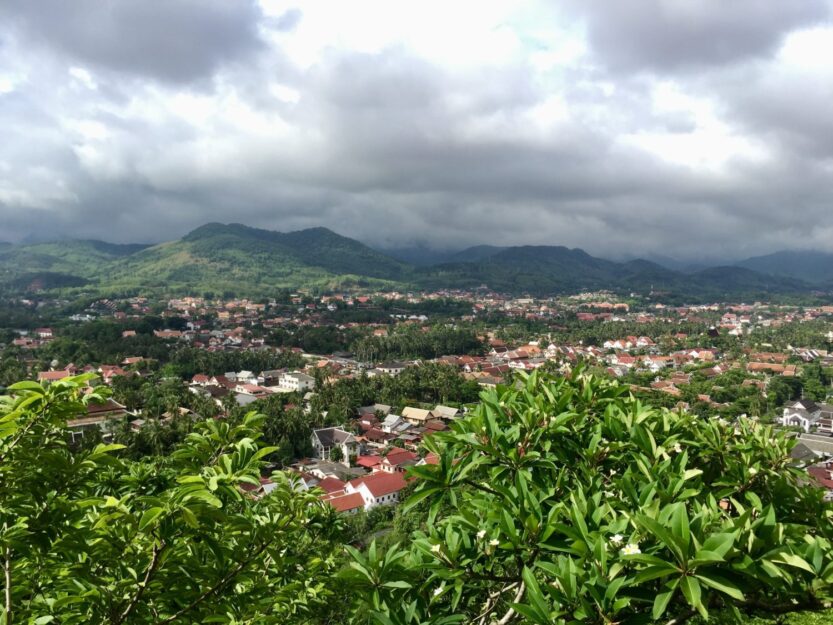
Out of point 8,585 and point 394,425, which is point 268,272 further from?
point 8,585

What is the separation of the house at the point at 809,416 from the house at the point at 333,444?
24.4 m

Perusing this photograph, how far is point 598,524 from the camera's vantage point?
1637 mm

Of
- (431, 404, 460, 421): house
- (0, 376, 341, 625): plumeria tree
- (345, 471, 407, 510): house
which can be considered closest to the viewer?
(0, 376, 341, 625): plumeria tree

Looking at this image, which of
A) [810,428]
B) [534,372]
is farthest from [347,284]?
[534,372]

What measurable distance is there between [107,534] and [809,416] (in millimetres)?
36931

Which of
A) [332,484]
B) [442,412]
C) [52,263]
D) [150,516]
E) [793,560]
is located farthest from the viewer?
[52,263]

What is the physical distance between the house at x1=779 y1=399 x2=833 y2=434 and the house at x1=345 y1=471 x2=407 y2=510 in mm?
23291

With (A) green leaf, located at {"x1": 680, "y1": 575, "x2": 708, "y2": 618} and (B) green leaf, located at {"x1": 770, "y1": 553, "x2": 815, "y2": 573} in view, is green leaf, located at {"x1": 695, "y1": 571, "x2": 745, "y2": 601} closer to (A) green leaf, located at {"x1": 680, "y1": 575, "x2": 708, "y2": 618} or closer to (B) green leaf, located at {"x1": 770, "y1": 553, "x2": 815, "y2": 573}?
(A) green leaf, located at {"x1": 680, "y1": 575, "x2": 708, "y2": 618}

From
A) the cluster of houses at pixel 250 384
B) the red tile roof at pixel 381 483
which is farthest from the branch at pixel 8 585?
the cluster of houses at pixel 250 384

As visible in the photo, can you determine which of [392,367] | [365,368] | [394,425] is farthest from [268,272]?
[394,425]

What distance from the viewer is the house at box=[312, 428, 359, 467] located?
977 inches

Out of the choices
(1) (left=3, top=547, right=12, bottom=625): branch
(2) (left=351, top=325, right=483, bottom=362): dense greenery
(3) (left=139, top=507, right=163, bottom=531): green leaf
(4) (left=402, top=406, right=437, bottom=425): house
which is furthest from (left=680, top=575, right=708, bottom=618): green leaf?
(2) (left=351, top=325, right=483, bottom=362): dense greenery

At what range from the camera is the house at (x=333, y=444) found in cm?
2481

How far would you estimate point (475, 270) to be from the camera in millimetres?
174375
